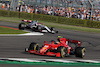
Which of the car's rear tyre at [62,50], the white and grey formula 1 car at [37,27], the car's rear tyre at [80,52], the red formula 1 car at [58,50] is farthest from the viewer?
the white and grey formula 1 car at [37,27]

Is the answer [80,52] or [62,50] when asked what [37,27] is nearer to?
[80,52]

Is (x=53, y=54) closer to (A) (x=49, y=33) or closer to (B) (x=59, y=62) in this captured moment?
(B) (x=59, y=62)

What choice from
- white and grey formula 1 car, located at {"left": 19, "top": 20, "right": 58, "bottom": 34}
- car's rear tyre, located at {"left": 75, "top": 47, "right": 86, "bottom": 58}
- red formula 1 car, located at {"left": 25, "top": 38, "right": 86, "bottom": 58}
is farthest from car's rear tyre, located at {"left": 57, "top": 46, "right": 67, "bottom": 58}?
white and grey formula 1 car, located at {"left": 19, "top": 20, "right": 58, "bottom": 34}

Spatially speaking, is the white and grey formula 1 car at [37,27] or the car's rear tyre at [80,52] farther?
the white and grey formula 1 car at [37,27]

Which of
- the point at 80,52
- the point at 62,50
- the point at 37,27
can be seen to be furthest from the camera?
the point at 37,27

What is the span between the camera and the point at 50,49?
44.0ft

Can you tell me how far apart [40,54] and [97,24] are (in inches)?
941

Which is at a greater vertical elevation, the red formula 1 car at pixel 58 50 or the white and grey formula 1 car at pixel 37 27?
the red formula 1 car at pixel 58 50

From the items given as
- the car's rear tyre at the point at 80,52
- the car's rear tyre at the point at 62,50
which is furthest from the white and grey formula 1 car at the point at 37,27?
the car's rear tyre at the point at 62,50

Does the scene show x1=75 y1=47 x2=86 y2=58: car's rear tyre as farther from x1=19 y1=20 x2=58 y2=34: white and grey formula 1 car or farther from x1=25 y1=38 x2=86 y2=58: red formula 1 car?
x1=19 y1=20 x2=58 y2=34: white and grey formula 1 car

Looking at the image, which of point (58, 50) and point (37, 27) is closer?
point (58, 50)

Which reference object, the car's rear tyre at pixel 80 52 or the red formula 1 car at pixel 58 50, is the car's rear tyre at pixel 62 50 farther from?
the car's rear tyre at pixel 80 52

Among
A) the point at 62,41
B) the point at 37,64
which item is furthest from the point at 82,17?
the point at 37,64

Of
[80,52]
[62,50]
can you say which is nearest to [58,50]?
[62,50]
